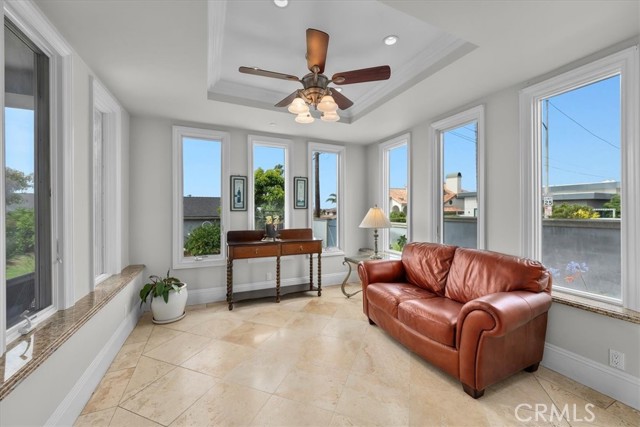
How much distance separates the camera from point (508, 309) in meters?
1.85

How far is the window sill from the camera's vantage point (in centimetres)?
189

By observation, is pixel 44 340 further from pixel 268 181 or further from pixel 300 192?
pixel 300 192

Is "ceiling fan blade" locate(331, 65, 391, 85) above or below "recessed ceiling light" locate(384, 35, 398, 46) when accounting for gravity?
below

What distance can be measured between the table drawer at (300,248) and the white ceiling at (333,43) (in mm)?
1829

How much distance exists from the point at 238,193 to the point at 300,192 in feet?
3.25

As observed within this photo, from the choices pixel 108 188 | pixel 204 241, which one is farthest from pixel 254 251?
pixel 108 188

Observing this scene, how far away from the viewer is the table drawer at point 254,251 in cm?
364

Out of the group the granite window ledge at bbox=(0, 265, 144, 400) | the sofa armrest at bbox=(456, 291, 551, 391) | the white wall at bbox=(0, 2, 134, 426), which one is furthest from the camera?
the sofa armrest at bbox=(456, 291, 551, 391)

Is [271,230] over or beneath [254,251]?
over

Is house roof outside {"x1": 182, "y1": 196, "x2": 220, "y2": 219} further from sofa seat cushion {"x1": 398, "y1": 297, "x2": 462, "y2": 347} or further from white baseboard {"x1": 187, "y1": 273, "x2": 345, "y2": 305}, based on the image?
sofa seat cushion {"x1": 398, "y1": 297, "x2": 462, "y2": 347}

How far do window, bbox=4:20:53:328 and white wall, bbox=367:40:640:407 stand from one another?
150 inches

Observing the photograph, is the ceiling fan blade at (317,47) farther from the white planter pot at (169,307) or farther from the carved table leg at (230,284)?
the white planter pot at (169,307)

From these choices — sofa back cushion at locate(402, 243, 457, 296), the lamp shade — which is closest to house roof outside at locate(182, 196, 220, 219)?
the lamp shade

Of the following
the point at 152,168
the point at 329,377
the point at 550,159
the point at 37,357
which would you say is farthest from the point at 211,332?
the point at 550,159
